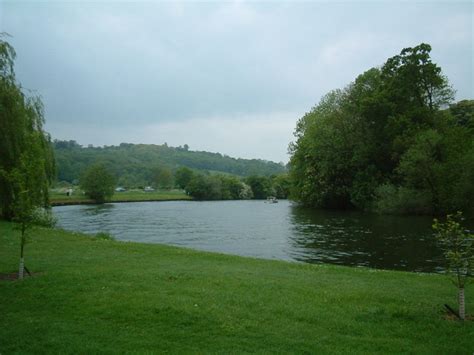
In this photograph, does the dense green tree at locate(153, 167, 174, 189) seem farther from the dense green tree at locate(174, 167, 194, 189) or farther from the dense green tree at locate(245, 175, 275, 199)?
the dense green tree at locate(245, 175, 275, 199)

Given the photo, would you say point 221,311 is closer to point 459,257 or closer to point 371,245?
point 459,257

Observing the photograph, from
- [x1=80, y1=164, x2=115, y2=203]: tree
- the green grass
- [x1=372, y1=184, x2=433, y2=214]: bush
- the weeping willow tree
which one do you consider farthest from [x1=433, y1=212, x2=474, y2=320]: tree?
[x1=80, y1=164, x2=115, y2=203]: tree

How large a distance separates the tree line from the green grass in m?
39.1

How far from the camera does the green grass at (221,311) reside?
320 inches

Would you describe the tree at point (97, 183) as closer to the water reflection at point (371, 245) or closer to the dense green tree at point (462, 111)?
the water reflection at point (371, 245)

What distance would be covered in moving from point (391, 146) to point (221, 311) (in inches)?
2213

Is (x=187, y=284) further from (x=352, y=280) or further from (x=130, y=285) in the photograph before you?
(x=352, y=280)

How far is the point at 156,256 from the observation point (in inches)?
736

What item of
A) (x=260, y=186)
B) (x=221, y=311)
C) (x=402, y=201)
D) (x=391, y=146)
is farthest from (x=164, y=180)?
(x=221, y=311)

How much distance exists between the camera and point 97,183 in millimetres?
100562

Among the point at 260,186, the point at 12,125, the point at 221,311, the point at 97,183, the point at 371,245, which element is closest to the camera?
the point at 221,311

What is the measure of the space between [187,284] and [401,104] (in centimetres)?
5393

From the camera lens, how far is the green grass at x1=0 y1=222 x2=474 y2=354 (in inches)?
320

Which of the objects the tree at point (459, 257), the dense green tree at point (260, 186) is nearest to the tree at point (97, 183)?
the dense green tree at point (260, 186)
